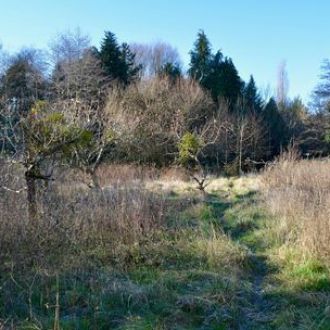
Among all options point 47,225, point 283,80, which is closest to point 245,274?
point 47,225

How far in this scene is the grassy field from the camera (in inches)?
175

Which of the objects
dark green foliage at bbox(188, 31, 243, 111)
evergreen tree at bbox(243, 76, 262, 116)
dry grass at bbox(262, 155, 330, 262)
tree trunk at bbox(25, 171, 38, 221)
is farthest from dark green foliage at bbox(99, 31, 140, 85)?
tree trunk at bbox(25, 171, 38, 221)

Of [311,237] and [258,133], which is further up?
[258,133]

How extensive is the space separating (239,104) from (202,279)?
23.4 meters

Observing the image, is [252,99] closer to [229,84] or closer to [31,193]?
[229,84]

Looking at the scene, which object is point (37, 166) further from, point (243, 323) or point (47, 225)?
point (243, 323)

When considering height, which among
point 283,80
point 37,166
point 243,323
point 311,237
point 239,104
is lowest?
point 243,323

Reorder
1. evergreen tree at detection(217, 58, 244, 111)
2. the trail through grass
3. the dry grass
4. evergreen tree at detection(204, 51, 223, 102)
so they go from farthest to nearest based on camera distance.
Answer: evergreen tree at detection(204, 51, 223, 102), evergreen tree at detection(217, 58, 244, 111), the dry grass, the trail through grass

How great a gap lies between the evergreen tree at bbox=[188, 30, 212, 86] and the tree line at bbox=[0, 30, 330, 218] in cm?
7

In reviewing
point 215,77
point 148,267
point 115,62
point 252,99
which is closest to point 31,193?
point 148,267

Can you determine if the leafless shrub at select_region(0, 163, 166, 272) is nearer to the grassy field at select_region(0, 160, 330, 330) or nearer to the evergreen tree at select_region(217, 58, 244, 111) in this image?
the grassy field at select_region(0, 160, 330, 330)

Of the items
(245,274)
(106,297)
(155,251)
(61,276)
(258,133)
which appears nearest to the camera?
(106,297)

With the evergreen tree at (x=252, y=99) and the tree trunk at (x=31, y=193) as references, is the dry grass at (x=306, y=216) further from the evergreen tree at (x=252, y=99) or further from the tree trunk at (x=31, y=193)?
the evergreen tree at (x=252, y=99)

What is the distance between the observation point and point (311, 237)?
19.7ft
